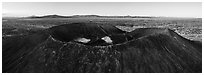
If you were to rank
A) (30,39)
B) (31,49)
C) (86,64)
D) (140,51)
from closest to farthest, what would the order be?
(86,64)
(140,51)
(31,49)
(30,39)

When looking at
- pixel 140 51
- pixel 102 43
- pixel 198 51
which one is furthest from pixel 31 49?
pixel 198 51

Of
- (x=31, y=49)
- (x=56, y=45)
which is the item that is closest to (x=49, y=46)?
(x=56, y=45)

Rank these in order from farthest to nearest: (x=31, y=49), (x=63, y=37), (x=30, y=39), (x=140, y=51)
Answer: (x=63, y=37) < (x=30, y=39) < (x=31, y=49) < (x=140, y=51)

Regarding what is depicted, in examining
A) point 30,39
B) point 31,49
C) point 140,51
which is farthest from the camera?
point 30,39

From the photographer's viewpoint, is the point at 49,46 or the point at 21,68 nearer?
the point at 21,68

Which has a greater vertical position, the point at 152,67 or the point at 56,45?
the point at 56,45

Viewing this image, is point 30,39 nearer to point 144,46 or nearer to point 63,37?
point 63,37

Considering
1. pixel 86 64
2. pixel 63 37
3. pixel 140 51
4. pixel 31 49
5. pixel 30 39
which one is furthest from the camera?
pixel 63 37

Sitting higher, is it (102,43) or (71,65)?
(102,43)

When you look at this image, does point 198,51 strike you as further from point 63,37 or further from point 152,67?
point 63,37
